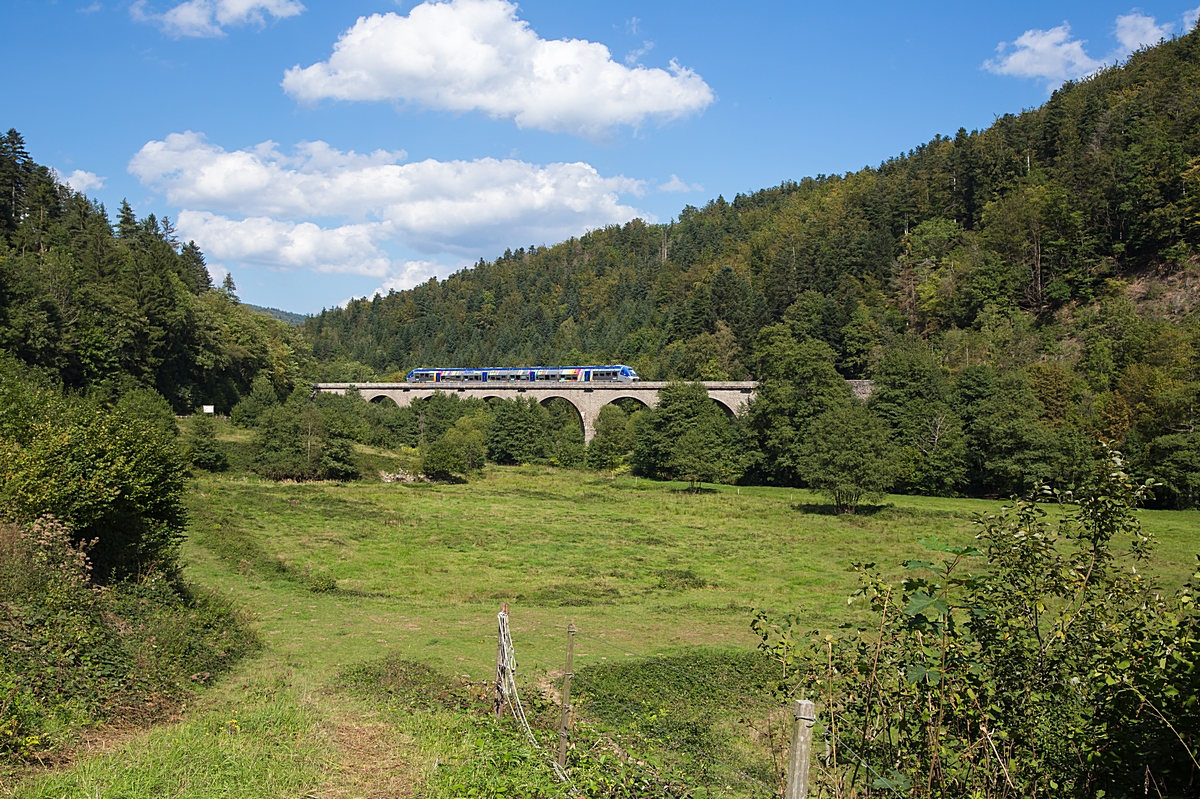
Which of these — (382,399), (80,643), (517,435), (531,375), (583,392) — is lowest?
(517,435)

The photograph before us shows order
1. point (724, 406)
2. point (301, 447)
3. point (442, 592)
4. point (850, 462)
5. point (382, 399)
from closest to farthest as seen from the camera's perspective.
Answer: point (442, 592) < point (850, 462) < point (301, 447) < point (724, 406) < point (382, 399)

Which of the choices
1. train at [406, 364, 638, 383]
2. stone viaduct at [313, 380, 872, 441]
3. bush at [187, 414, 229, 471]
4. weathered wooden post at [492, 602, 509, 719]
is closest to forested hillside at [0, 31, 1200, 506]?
stone viaduct at [313, 380, 872, 441]

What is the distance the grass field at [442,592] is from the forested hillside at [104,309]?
21.2m

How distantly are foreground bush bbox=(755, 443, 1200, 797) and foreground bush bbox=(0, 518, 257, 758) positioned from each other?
801cm

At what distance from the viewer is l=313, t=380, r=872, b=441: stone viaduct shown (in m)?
75.1

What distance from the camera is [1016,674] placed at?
5.35 meters

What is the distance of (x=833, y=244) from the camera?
A: 96.5 meters

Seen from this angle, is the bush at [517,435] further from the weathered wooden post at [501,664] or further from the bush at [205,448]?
the weathered wooden post at [501,664]

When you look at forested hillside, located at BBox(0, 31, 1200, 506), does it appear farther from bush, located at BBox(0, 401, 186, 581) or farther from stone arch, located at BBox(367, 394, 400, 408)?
bush, located at BBox(0, 401, 186, 581)

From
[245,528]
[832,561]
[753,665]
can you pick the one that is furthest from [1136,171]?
[245,528]

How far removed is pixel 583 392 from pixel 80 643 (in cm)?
7825

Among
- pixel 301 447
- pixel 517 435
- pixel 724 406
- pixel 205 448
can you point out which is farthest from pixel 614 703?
pixel 517 435

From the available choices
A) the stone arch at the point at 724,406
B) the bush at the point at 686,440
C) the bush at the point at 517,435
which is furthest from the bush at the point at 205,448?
the stone arch at the point at 724,406

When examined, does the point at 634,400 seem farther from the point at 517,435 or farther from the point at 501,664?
the point at 501,664
